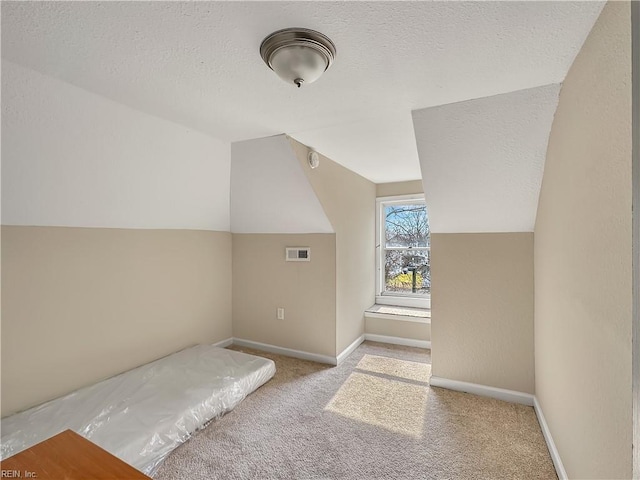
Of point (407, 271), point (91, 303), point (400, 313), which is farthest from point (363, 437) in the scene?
point (407, 271)

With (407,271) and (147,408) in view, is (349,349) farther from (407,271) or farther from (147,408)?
(147,408)

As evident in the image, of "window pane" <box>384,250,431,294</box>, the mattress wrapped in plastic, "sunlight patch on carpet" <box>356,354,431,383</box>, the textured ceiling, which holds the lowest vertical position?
"sunlight patch on carpet" <box>356,354,431,383</box>

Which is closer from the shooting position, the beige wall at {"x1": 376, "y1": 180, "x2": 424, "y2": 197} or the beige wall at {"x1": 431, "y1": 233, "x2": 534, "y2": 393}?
the beige wall at {"x1": 431, "y1": 233, "x2": 534, "y2": 393}

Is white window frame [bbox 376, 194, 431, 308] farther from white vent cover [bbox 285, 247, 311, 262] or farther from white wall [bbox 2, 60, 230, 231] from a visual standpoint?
white wall [bbox 2, 60, 230, 231]

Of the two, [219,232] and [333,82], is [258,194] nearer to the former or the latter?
[219,232]

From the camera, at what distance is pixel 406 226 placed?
4176mm

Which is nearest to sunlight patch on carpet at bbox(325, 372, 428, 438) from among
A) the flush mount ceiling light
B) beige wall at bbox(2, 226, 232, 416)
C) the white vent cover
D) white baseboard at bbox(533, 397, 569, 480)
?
white baseboard at bbox(533, 397, 569, 480)

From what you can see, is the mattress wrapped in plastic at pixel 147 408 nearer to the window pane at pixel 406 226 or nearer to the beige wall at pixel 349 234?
the beige wall at pixel 349 234

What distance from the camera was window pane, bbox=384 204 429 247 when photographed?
405 cm

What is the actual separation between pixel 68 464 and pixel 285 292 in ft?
7.98

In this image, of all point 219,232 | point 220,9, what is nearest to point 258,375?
point 219,232

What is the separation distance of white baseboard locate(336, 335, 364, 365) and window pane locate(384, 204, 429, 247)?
4.56 feet

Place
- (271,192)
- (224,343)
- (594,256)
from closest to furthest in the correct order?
1. (594,256)
2. (271,192)
3. (224,343)

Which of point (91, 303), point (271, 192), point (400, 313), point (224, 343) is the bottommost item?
point (224, 343)
